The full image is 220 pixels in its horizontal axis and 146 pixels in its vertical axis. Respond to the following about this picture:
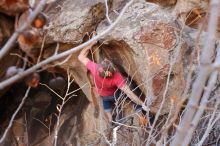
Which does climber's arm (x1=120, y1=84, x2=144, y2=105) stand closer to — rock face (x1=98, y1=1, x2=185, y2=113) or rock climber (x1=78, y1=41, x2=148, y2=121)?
rock climber (x1=78, y1=41, x2=148, y2=121)

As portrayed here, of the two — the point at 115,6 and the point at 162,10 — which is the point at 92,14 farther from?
the point at 162,10

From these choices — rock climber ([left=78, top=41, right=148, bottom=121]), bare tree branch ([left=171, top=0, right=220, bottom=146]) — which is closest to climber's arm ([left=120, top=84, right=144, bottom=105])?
rock climber ([left=78, top=41, right=148, bottom=121])

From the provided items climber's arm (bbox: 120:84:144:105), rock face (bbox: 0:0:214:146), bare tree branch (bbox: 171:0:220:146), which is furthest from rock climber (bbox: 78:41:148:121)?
bare tree branch (bbox: 171:0:220:146)

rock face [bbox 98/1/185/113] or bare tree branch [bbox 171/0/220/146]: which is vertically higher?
bare tree branch [bbox 171/0/220/146]

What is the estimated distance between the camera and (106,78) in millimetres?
3594

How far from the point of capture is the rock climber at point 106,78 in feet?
11.6

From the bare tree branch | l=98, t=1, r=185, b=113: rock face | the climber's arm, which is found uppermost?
the bare tree branch

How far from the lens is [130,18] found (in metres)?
3.70

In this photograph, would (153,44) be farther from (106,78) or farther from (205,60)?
(205,60)

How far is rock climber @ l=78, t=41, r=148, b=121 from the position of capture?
355cm

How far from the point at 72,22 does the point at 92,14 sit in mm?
199

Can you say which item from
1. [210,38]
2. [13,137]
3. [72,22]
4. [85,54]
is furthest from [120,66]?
[210,38]

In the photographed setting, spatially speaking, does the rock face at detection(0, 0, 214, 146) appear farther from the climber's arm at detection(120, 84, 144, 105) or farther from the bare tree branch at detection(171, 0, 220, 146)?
the bare tree branch at detection(171, 0, 220, 146)

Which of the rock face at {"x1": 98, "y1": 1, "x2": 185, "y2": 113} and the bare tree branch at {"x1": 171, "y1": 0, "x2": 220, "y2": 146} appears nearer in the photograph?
the bare tree branch at {"x1": 171, "y1": 0, "x2": 220, "y2": 146}
